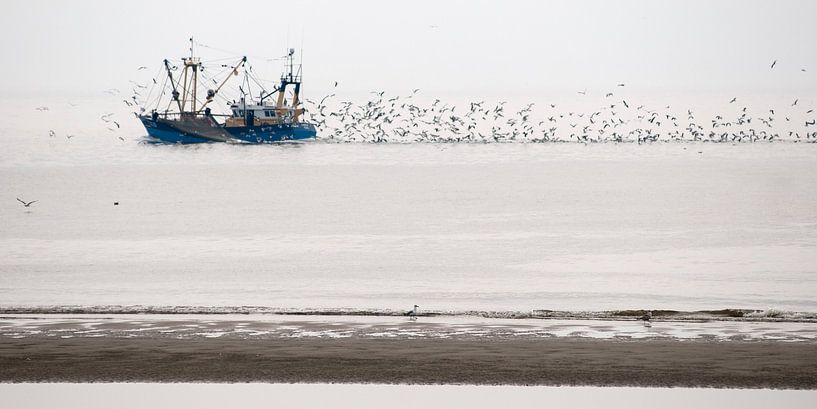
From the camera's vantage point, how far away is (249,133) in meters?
106

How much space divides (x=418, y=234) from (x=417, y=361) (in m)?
24.5

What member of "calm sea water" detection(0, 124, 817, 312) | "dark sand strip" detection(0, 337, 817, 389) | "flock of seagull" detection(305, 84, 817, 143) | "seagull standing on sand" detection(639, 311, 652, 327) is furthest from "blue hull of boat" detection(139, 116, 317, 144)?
"dark sand strip" detection(0, 337, 817, 389)

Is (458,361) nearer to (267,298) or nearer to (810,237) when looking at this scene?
(267,298)

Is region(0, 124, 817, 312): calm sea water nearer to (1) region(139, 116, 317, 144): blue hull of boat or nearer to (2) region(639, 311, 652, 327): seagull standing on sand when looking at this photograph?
(2) region(639, 311, 652, 327): seagull standing on sand

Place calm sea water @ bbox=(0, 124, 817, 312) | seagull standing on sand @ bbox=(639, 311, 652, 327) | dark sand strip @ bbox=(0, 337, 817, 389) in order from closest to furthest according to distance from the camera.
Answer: dark sand strip @ bbox=(0, 337, 817, 389) → seagull standing on sand @ bbox=(639, 311, 652, 327) → calm sea water @ bbox=(0, 124, 817, 312)

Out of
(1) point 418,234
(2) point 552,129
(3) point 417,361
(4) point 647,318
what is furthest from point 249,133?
(3) point 417,361

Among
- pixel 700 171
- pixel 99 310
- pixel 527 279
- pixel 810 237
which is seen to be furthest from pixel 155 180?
pixel 99 310

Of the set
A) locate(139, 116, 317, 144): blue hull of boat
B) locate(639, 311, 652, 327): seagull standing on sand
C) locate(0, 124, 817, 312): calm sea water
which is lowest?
locate(139, 116, 317, 144): blue hull of boat

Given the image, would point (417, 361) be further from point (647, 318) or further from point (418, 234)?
point (418, 234)

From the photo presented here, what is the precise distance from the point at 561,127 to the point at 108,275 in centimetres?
13090

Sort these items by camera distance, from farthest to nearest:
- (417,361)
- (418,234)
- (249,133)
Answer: (249,133) → (418,234) → (417,361)

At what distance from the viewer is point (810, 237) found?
34.8 meters

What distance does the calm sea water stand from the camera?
2225 centimetres

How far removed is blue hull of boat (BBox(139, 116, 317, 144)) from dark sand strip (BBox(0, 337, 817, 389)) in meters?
93.0
